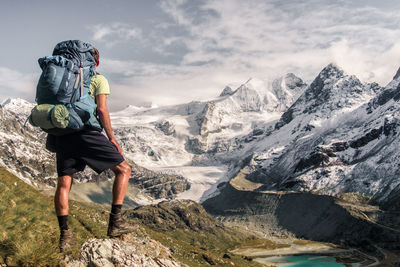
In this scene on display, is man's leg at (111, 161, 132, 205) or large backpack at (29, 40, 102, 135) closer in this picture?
large backpack at (29, 40, 102, 135)

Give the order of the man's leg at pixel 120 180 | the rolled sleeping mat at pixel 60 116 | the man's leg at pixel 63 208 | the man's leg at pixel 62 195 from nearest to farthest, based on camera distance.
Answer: the rolled sleeping mat at pixel 60 116 → the man's leg at pixel 63 208 → the man's leg at pixel 62 195 → the man's leg at pixel 120 180

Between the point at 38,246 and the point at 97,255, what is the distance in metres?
1.92

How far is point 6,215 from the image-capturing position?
11.5 m

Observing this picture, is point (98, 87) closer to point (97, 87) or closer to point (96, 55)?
point (97, 87)

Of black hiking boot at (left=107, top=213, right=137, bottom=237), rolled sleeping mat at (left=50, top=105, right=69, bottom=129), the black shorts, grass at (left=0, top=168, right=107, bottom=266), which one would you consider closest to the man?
the black shorts

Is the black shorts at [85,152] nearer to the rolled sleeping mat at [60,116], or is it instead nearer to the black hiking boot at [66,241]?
the rolled sleeping mat at [60,116]

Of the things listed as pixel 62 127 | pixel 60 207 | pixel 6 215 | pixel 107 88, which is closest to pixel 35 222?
pixel 6 215

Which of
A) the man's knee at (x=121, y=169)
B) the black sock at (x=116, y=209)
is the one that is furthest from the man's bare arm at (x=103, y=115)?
the black sock at (x=116, y=209)

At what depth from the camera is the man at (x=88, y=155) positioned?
10820mm

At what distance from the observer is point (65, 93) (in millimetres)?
10164

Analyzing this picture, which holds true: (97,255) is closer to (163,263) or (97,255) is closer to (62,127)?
(163,263)

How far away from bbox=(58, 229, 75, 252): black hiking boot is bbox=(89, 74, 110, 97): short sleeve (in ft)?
14.5

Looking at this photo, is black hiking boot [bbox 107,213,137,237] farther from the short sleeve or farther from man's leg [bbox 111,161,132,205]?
the short sleeve

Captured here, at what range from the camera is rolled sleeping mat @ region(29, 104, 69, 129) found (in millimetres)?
9836
